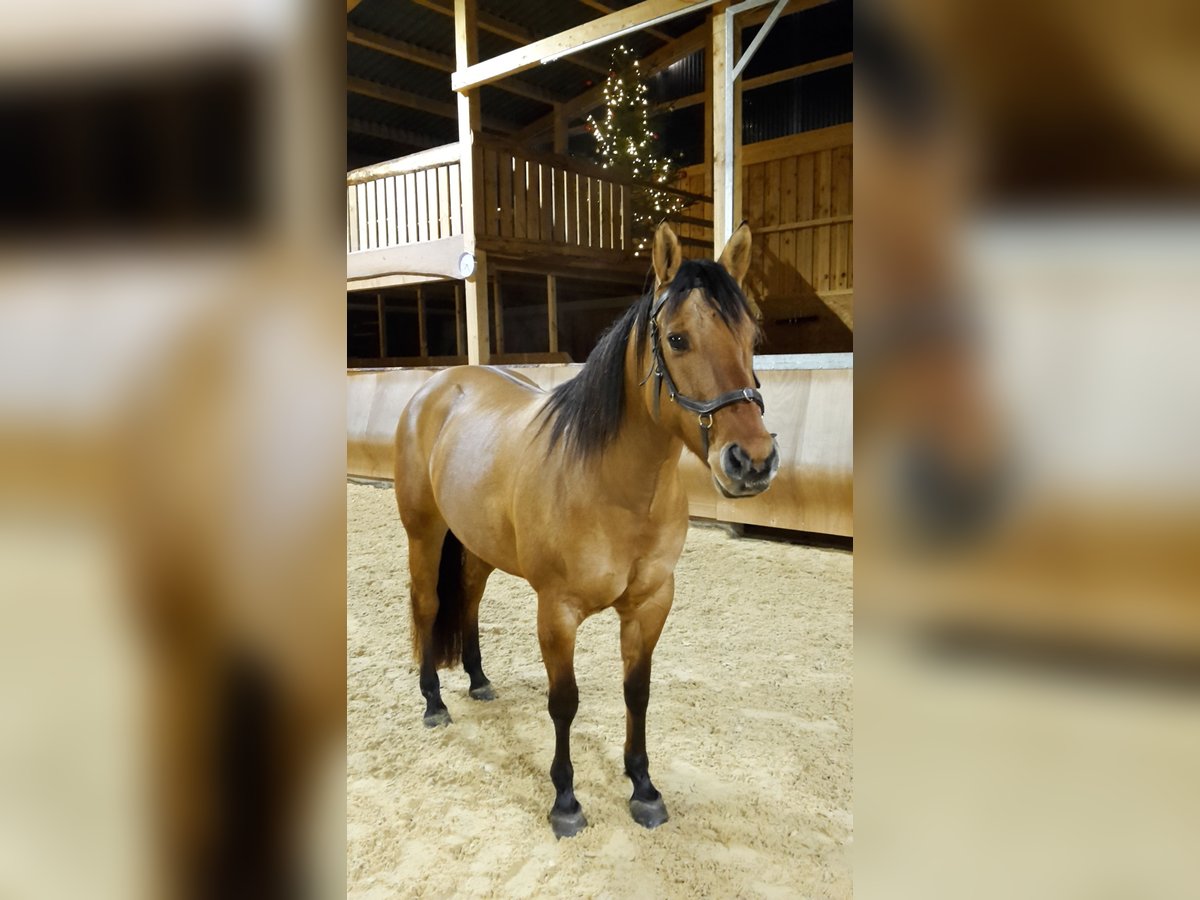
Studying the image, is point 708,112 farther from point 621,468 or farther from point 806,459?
point 621,468

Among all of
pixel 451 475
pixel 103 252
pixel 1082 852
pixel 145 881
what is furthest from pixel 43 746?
pixel 451 475

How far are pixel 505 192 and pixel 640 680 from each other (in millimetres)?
5478

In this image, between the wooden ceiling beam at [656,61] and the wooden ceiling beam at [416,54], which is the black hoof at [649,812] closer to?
the wooden ceiling beam at [416,54]

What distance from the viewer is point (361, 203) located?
689cm

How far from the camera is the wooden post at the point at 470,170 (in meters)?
5.89

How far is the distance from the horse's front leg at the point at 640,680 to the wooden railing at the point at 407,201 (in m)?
5.42

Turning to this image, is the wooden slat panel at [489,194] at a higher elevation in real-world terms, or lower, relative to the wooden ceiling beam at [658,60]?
lower

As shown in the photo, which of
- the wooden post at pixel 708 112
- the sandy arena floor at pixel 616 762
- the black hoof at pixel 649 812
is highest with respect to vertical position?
the wooden post at pixel 708 112

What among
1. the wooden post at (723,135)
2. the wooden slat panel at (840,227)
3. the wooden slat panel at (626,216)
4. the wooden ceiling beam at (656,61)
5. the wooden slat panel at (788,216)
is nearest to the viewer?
the wooden post at (723,135)

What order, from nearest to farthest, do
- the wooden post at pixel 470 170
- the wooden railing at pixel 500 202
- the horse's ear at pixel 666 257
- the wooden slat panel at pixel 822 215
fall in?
1. the horse's ear at pixel 666 257
2. the wooden post at pixel 470 170
3. the wooden railing at pixel 500 202
4. the wooden slat panel at pixel 822 215

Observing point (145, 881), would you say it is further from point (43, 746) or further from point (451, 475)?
point (451, 475)

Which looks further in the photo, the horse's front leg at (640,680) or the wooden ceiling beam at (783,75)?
the wooden ceiling beam at (783,75)

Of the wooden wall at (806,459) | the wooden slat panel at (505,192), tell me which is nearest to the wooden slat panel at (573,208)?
the wooden slat panel at (505,192)

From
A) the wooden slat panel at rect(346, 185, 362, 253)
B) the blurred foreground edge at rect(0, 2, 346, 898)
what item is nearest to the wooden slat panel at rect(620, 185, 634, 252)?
the wooden slat panel at rect(346, 185, 362, 253)
